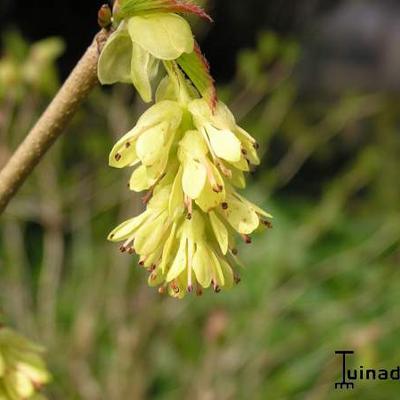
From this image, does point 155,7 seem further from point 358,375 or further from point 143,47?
point 358,375

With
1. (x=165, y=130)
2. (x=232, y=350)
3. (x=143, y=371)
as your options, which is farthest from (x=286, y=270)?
(x=165, y=130)

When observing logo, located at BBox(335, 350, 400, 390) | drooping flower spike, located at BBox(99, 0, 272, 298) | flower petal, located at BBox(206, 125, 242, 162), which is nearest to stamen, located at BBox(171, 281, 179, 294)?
drooping flower spike, located at BBox(99, 0, 272, 298)

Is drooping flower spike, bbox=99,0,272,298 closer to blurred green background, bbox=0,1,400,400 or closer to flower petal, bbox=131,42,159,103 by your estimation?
flower petal, bbox=131,42,159,103

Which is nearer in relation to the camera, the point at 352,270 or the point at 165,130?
the point at 165,130

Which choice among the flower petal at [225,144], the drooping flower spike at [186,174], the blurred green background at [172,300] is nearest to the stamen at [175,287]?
the drooping flower spike at [186,174]

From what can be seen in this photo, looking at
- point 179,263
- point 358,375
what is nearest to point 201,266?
point 179,263

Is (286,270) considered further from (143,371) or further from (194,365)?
(143,371)
